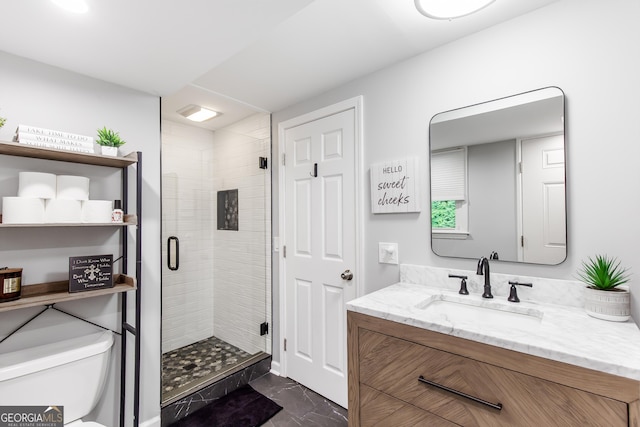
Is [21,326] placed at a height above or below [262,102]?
below

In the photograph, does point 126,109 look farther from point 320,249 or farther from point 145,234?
point 320,249

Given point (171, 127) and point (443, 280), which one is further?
point (171, 127)

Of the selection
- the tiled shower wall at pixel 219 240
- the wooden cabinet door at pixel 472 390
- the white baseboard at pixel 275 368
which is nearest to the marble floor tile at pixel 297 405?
the white baseboard at pixel 275 368

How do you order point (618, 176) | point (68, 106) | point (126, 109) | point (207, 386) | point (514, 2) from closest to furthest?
1. point (618, 176)
2. point (514, 2)
3. point (68, 106)
4. point (126, 109)
5. point (207, 386)

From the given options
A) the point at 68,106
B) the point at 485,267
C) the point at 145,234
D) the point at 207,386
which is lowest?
the point at 207,386

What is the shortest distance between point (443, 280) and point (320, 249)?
90 cm

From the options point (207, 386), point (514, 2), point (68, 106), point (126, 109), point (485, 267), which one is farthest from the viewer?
point (207, 386)

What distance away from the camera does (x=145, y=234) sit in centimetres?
180

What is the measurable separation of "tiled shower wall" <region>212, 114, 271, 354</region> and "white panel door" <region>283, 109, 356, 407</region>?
270 millimetres

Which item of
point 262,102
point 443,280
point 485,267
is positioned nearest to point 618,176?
point 485,267

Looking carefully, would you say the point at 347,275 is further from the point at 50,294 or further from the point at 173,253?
the point at 50,294

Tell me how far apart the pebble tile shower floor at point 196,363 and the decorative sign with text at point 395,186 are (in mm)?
1757

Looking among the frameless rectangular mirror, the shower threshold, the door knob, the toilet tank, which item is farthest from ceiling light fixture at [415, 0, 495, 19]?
the shower threshold

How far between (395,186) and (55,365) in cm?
191
